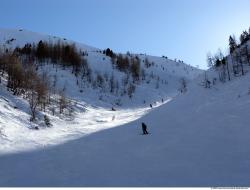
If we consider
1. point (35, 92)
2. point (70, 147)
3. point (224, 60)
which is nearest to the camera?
point (70, 147)

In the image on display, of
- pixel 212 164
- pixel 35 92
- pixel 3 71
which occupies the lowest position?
pixel 212 164

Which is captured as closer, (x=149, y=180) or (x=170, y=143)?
(x=149, y=180)

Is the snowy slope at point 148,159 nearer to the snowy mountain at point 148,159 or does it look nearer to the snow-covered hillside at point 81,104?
the snowy mountain at point 148,159

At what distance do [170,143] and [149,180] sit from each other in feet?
26.7

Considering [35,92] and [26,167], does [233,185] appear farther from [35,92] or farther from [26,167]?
[35,92]

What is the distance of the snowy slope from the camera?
40.4ft

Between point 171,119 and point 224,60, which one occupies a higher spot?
point 224,60

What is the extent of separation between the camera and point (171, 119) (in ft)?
104

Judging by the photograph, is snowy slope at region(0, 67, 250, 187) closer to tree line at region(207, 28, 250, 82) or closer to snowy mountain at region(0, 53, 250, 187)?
snowy mountain at region(0, 53, 250, 187)

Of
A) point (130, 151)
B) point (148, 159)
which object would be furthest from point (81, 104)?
point (148, 159)

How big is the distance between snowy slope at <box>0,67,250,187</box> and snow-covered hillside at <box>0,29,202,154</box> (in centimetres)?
275

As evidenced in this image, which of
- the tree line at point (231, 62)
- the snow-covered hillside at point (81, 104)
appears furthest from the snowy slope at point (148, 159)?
→ the tree line at point (231, 62)

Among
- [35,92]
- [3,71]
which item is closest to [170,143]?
[35,92]

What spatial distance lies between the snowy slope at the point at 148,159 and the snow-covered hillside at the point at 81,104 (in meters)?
2.75
